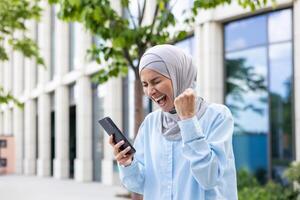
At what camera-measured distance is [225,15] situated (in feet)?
49.2

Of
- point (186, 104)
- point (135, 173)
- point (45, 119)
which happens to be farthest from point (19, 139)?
point (186, 104)

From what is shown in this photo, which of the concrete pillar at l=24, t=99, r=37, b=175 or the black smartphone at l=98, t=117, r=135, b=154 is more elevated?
the black smartphone at l=98, t=117, r=135, b=154

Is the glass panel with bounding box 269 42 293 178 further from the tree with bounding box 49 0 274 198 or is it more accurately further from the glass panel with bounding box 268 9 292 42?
the tree with bounding box 49 0 274 198

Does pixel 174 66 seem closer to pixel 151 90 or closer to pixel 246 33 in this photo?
A: pixel 151 90

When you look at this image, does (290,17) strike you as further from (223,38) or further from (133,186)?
(133,186)

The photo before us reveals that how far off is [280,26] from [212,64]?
2.16 metres

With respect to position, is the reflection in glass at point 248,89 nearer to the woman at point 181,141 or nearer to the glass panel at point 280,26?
the glass panel at point 280,26

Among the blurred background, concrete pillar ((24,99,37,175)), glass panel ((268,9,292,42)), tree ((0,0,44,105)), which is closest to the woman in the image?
the blurred background

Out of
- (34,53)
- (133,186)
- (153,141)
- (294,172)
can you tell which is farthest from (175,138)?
(34,53)

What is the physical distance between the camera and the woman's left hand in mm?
2125

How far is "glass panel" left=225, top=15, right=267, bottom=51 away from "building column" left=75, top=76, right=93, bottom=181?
10.1 meters

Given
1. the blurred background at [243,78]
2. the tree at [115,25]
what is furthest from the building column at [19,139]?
the tree at [115,25]

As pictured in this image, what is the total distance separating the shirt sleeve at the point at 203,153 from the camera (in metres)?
2.13

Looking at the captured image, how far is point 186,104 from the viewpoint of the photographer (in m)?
2.13
